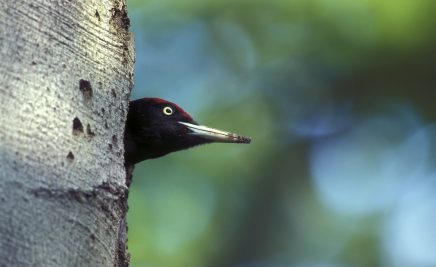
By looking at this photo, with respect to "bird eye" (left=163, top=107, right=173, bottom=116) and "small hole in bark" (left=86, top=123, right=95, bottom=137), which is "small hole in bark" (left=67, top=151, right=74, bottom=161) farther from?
"bird eye" (left=163, top=107, right=173, bottom=116)

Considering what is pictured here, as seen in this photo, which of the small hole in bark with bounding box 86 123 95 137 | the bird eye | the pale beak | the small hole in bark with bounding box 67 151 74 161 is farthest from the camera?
the bird eye

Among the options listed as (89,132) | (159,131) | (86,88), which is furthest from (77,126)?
(159,131)

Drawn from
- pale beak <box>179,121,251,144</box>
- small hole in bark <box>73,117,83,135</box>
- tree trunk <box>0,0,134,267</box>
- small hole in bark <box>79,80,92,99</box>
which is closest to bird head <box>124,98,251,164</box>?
pale beak <box>179,121,251,144</box>

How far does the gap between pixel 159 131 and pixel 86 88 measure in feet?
6.55

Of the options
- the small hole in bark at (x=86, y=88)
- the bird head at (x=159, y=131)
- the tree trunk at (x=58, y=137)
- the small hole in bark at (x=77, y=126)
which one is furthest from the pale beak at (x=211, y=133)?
the small hole in bark at (x=77, y=126)

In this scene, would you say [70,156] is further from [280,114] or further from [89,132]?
[280,114]

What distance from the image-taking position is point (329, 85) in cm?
1102

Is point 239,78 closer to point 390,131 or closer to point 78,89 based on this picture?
point 390,131

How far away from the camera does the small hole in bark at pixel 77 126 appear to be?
323 cm

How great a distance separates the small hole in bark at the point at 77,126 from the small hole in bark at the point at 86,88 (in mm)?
129

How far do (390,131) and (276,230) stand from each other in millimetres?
1833

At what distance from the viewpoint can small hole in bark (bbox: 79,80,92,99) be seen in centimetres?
334

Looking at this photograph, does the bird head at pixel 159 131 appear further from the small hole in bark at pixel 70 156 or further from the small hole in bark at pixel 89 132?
the small hole in bark at pixel 70 156

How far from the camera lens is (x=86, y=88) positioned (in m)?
3.37
